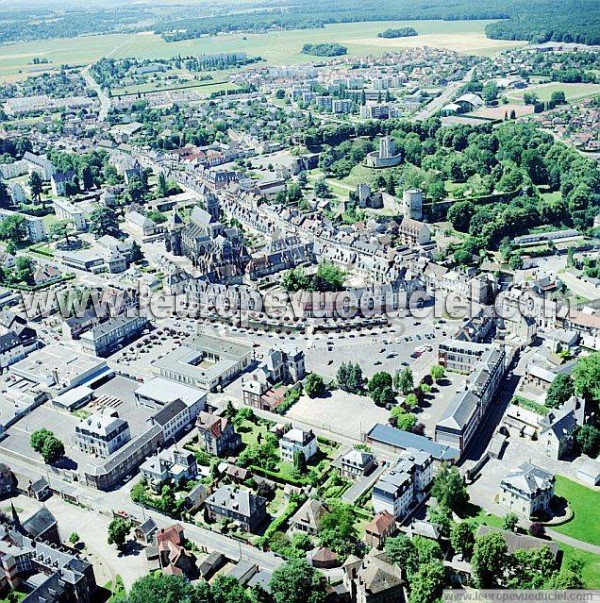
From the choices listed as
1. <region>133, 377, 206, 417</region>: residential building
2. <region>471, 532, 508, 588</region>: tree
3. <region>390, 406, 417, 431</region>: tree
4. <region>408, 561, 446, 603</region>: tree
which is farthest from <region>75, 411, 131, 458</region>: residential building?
<region>471, 532, 508, 588</region>: tree

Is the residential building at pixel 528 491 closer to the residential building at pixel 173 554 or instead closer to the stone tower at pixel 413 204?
the residential building at pixel 173 554

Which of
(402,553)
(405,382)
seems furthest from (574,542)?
(405,382)

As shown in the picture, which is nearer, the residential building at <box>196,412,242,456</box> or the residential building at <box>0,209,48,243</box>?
the residential building at <box>196,412,242,456</box>

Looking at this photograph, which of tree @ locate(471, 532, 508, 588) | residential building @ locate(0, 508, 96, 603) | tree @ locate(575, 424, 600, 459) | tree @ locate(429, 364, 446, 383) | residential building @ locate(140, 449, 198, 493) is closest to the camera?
residential building @ locate(0, 508, 96, 603)

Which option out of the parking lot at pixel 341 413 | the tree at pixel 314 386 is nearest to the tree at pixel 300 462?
the parking lot at pixel 341 413

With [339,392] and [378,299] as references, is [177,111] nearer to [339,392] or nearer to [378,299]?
A: [378,299]

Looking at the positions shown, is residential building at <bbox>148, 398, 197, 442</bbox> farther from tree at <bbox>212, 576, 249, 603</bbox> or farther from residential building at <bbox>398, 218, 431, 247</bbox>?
residential building at <bbox>398, 218, 431, 247</bbox>

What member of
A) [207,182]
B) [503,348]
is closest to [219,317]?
[503,348]

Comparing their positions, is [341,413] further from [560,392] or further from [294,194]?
[294,194]
